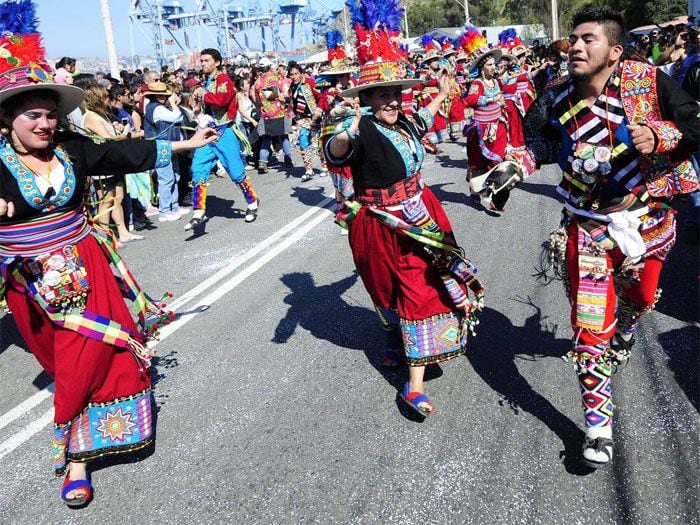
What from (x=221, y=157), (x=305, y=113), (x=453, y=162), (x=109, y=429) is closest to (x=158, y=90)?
(x=221, y=157)

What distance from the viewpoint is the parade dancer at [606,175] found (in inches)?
116

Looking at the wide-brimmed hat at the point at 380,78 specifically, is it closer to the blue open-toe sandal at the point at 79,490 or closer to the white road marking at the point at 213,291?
the white road marking at the point at 213,291

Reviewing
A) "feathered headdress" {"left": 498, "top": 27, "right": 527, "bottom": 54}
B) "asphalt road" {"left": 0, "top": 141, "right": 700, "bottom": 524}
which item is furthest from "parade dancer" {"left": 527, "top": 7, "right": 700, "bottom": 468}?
"feathered headdress" {"left": 498, "top": 27, "right": 527, "bottom": 54}

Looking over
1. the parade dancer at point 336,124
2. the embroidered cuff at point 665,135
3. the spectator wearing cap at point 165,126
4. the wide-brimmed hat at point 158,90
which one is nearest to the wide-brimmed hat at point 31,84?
the parade dancer at point 336,124

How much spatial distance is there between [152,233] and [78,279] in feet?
19.8

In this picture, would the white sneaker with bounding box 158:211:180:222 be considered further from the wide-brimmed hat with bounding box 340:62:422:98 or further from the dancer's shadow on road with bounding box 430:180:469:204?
the wide-brimmed hat with bounding box 340:62:422:98

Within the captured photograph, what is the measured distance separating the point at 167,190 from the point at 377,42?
21.4 ft

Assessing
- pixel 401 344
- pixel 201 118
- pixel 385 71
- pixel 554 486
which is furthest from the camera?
pixel 201 118

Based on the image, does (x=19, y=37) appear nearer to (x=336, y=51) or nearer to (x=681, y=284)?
(x=336, y=51)

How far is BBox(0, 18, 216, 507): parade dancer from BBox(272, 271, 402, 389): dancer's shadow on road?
1589mm

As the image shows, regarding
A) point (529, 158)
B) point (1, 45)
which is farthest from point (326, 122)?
point (1, 45)

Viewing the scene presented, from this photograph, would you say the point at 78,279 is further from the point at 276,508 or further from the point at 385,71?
the point at 385,71

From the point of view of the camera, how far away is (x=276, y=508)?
2939mm

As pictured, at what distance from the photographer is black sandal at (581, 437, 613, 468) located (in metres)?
2.93
